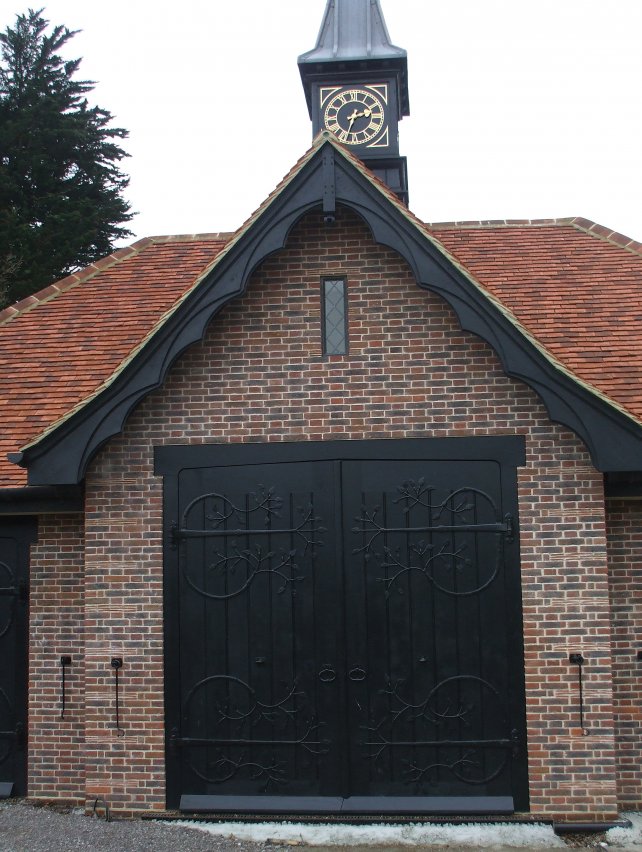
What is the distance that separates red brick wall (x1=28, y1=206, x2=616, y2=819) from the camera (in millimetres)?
7363

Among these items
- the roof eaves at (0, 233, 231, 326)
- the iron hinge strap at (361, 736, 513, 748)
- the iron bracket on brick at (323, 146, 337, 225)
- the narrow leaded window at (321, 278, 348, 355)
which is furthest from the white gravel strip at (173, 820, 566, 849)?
the roof eaves at (0, 233, 231, 326)

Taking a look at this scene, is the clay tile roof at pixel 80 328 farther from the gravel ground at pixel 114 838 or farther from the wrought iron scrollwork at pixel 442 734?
the wrought iron scrollwork at pixel 442 734

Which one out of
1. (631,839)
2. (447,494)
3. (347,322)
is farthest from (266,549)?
(631,839)

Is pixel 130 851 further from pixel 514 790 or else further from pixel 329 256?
pixel 329 256

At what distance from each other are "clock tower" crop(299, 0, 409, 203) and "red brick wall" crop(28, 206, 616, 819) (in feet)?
23.0

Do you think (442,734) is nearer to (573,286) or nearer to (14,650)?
(14,650)

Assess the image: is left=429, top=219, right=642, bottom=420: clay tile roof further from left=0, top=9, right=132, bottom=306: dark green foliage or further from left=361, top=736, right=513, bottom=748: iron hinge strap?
left=0, top=9, right=132, bottom=306: dark green foliage

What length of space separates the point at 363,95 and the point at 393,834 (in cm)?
1143

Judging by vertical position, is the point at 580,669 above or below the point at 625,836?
above

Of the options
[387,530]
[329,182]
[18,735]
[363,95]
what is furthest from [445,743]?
[363,95]

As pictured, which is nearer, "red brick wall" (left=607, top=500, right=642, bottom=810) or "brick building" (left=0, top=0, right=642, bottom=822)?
"brick building" (left=0, top=0, right=642, bottom=822)

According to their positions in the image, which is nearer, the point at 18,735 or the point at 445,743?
the point at 445,743

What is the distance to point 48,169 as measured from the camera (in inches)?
1110

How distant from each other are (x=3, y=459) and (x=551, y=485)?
502 centimetres
